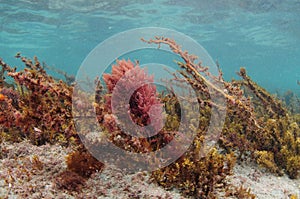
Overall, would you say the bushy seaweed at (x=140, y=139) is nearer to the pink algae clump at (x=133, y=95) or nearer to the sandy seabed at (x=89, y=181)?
the pink algae clump at (x=133, y=95)

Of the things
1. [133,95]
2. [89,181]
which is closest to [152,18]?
[133,95]

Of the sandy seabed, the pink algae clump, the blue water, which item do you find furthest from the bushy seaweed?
the blue water

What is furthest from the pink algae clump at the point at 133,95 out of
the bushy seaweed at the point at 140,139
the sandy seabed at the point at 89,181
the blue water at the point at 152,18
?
the blue water at the point at 152,18

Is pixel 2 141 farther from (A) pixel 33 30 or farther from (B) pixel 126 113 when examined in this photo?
(A) pixel 33 30

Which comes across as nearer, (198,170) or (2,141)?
(198,170)

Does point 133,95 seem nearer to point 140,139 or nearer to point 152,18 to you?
point 140,139

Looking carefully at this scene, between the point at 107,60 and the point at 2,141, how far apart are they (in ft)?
10.8

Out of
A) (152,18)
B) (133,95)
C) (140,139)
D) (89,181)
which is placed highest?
(152,18)

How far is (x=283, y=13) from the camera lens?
2777 centimetres

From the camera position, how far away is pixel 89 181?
4332mm

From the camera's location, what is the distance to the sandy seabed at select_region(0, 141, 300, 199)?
4.00 m

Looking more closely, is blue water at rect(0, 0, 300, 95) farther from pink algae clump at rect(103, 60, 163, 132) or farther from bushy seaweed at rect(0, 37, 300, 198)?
pink algae clump at rect(103, 60, 163, 132)

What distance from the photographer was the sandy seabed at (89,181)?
3996 millimetres

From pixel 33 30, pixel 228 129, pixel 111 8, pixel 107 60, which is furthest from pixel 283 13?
pixel 33 30
